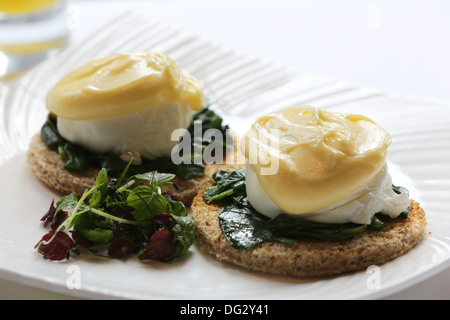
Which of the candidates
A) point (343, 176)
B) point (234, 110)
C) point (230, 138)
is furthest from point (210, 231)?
point (234, 110)

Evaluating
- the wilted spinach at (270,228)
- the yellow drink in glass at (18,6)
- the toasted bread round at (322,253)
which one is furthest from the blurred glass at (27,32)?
the toasted bread round at (322,253)

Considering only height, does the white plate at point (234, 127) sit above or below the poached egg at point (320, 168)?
below

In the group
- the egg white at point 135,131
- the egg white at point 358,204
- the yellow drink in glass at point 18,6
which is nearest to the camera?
the egg white at point 358,204

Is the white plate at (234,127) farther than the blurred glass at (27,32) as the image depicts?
No

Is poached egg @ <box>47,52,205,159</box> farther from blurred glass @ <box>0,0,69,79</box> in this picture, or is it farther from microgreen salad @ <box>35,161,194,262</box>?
blurred glass @ <box>0,0,69,79</box>

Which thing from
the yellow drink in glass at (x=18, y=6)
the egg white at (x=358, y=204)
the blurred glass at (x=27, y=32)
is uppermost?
the egg white at (x=358, y=204)

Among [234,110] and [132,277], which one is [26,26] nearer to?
[234,110]

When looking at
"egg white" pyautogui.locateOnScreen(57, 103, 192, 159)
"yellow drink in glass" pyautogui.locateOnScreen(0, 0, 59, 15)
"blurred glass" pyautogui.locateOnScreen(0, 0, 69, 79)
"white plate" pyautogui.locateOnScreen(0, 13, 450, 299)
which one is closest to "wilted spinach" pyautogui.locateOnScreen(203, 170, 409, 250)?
"white plate" pyautogui.locateOnScreen(0, 13, 450, 299)

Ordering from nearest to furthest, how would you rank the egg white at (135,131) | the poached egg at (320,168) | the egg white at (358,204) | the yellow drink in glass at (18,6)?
1. the poached egg at (320,168)
2. the egg white at (358,204)
3. the egg white at (135,131)
4. the yellow drink in glass at (18,6)

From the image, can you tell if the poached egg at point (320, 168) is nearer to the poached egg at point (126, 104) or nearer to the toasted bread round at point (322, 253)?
the toasted bread round at point (322, 253)
